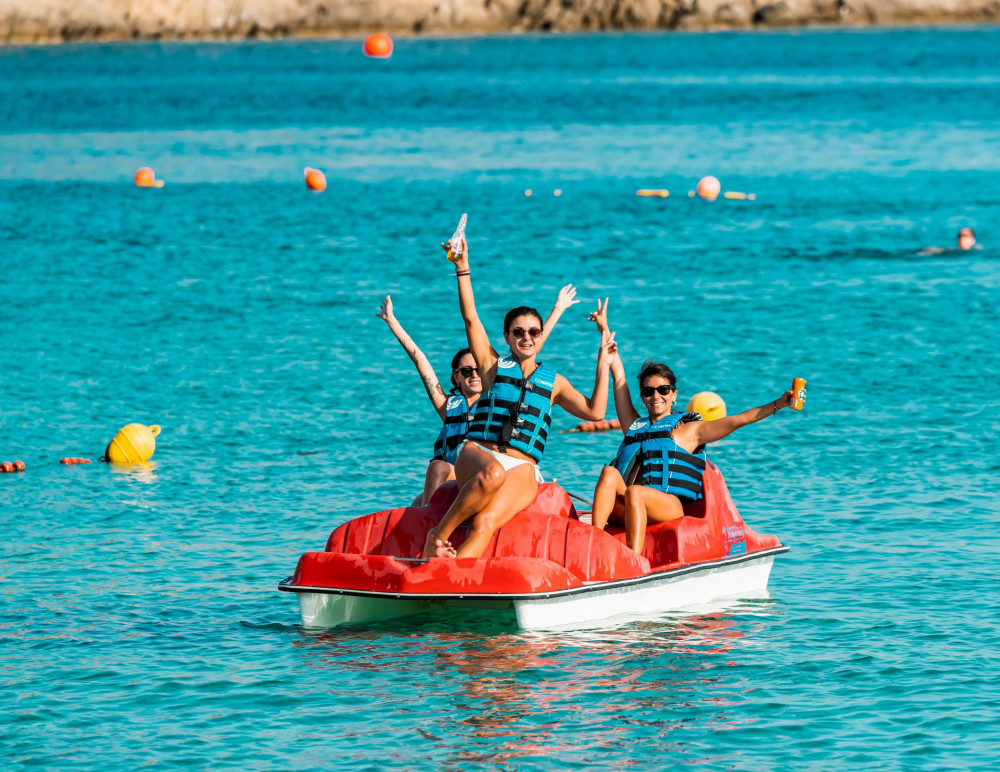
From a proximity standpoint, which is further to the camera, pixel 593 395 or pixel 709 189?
pixel 709 189

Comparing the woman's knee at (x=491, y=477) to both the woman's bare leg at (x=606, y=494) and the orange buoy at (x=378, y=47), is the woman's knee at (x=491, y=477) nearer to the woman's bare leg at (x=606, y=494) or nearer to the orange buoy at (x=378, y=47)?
the woman's bare leg at (x=606, y=494)

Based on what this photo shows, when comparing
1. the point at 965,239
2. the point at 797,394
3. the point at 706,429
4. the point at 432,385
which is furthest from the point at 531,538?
the point at 965,239

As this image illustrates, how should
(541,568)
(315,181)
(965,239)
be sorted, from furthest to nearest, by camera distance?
(315,181) < (965,239) < (541,568)

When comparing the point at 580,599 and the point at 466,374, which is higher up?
the point at 466,374

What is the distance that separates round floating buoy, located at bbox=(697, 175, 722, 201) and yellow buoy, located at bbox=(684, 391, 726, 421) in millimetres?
20090

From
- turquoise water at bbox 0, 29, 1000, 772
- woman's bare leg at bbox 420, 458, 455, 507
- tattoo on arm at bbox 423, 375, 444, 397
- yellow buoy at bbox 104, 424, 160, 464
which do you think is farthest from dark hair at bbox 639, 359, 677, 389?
yellow buoy at bbox 104, 424, 160, 464

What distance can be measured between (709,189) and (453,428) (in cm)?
2629

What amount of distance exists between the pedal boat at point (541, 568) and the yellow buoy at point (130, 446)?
5795mm

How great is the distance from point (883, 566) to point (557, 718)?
414 centimetres

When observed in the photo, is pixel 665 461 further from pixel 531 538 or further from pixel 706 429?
pixel 531 538

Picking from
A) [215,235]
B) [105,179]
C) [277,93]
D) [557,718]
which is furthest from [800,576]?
[277,93]

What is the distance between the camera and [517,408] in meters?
10.3

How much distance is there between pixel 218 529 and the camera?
44.3 ft

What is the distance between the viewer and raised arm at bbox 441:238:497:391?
10234 mm
